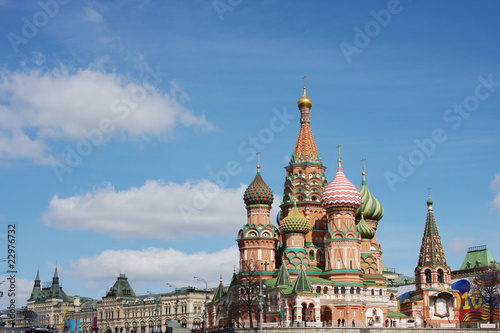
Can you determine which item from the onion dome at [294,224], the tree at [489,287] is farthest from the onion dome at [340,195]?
the tree at [489,287]

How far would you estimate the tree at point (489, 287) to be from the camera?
88688 millimetres

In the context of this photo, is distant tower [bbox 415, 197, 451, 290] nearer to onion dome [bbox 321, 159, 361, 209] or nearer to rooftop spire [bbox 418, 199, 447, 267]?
rooftop spire [bbox 418, 199, 447, 267]

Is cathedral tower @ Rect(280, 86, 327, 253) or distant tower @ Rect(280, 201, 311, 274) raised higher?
cathedral tower @ Rect(280, 86, 327, 253)

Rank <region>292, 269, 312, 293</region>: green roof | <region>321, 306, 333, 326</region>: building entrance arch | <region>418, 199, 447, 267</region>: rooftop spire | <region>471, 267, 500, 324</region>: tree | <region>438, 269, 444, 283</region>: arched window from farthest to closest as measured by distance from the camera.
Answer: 1. <region>471, 267, 500, 324</region>: tree
2. <region>438, 269, 444, 283</region>: arched window
3. <region>418, 199, 447, 267</region>: rooftop spire
4. <region>321, 306, 333, 326</region>: building entrance arch
5. <region>292, 269, 312, 293</region>: green roof

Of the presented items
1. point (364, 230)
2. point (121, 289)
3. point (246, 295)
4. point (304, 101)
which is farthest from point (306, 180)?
point (121, 289)

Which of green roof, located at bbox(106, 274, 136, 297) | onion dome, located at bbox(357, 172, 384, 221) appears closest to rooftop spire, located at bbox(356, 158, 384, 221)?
onion dome, located at bbox(357, 172, 384, 221)

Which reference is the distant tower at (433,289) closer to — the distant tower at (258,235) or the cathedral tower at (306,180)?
the cathedral tower at (306,180)

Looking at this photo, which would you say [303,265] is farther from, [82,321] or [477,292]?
[82,321]

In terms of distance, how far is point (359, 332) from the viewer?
232 ft

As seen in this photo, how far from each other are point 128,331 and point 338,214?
308ft

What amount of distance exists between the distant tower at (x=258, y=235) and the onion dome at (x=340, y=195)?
22.6 feet

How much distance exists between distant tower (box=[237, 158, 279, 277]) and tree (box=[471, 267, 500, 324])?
26864 mm

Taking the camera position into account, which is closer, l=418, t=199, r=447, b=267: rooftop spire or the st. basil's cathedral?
the st. basil's cathedral

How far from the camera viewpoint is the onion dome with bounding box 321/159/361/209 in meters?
82.7
